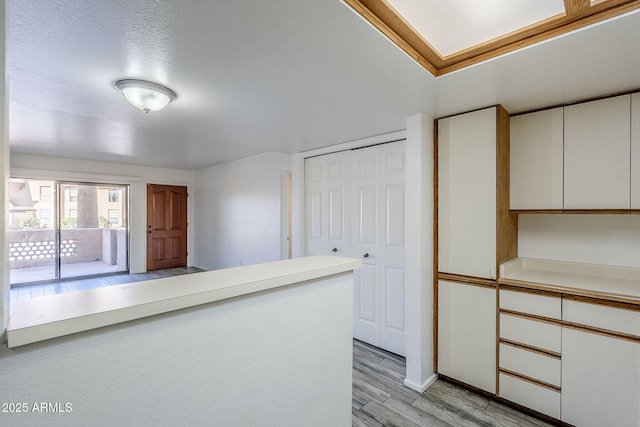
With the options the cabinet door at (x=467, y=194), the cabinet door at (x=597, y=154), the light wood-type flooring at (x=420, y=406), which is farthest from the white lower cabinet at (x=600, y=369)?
the cabinet door at (x=597, y=154)

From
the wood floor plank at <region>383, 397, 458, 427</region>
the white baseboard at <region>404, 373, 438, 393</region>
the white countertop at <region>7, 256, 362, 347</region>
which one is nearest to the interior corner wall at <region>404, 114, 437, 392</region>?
the white baseboard at <region>404, 373, 438, 393</region>

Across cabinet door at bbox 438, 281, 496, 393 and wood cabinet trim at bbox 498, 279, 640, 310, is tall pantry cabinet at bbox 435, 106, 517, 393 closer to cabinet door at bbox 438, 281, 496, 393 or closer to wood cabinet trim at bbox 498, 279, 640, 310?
cabinet door at bbox 438, 281, 496, 393

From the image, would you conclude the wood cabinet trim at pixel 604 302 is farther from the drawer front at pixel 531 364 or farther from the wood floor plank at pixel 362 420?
the wood floor plank at pixel 362 420

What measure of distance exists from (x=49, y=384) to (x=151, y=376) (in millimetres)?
235

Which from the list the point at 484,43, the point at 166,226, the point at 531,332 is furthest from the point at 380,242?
the point at 166,226

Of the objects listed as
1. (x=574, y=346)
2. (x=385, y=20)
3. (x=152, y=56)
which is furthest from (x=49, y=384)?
(x=574, y=346)

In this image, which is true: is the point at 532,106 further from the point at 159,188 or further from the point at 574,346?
the point at 159,188

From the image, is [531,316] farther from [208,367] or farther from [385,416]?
[208,367]

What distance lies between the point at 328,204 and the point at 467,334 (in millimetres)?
1991

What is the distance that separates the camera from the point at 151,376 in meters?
0.85

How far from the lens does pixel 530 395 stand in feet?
6.62

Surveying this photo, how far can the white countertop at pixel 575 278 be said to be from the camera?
1.82m

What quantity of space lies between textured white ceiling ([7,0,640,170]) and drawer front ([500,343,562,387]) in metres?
1.84

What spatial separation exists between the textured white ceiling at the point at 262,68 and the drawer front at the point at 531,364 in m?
1.84
